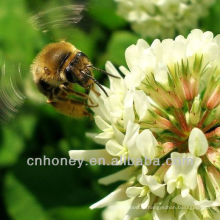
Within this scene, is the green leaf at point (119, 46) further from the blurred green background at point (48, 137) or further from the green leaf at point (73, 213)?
the green leaf at point (73, 213)

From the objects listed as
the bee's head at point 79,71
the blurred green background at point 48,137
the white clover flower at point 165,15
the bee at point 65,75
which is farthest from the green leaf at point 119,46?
the bee's head at point 79,71

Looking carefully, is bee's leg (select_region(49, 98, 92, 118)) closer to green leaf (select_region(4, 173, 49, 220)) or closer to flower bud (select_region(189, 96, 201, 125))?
flower bud (select_region(189, 96, 201, 125))

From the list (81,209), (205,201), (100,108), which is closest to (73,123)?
(81,209)

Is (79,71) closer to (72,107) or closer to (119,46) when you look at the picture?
(72,107)

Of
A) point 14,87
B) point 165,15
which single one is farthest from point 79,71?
point 165,15

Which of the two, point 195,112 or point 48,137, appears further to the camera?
point 48,137

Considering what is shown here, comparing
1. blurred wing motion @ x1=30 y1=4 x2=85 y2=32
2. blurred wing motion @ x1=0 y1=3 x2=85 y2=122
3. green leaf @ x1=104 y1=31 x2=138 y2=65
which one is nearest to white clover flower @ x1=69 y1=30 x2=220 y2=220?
blurred wing motion @ x1=0 y1=3 x2=85 y2=122
